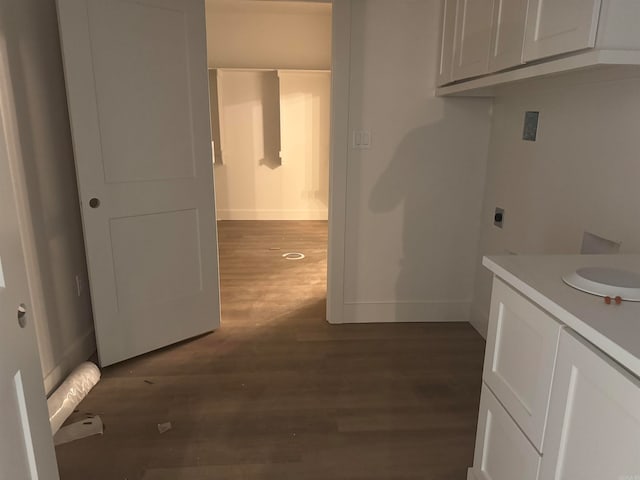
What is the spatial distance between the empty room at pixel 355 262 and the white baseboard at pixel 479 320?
2cm

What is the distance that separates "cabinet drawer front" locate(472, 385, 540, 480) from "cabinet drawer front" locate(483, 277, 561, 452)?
0.12 ft

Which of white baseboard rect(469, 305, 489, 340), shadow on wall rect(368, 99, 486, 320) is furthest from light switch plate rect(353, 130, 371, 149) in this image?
white baseboard rect(469, 305, 489, 340)

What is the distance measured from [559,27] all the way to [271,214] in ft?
16.2

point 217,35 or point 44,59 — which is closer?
point 44,59

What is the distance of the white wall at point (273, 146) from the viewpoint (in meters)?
5.77

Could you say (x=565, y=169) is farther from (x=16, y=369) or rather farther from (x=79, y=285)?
(x=79, y=285)

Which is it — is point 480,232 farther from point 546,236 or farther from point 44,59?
point 44,59

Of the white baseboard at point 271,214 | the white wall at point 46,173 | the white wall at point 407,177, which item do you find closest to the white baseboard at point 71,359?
the white wall at point 46,173

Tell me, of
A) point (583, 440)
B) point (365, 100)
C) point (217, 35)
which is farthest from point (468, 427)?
point (217, 35)

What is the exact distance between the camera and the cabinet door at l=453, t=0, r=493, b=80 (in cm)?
203

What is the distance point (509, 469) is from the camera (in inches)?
53.3

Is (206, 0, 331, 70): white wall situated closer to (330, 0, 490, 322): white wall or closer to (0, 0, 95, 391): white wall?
(330, 0, 490, 322): white wall

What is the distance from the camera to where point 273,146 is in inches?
237

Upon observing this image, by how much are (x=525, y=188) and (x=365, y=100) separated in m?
1.03
